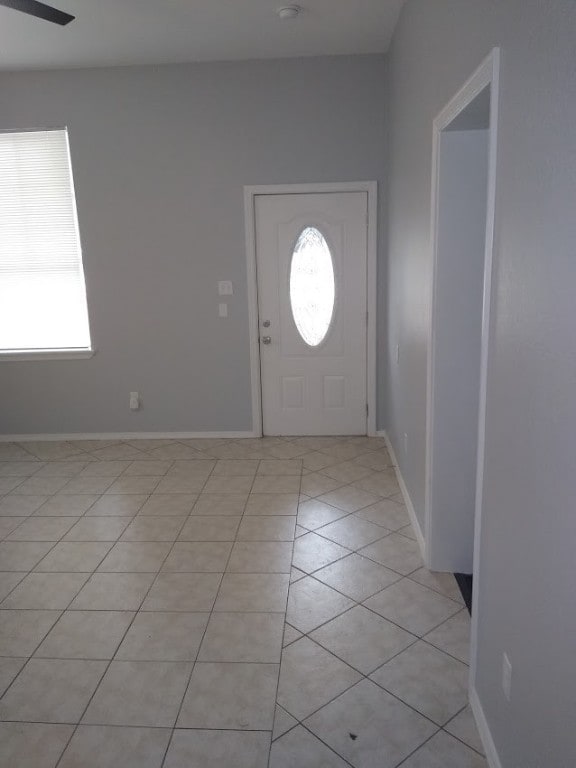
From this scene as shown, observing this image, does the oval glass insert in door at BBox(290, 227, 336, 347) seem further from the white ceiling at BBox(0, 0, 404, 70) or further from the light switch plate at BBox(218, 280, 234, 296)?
the white ceiling at BBox(0, 0, 404, 70)

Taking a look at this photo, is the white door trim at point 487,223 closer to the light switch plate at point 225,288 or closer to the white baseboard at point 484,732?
the white baseboard at point 484,732

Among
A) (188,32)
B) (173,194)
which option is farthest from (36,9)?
(173,194)

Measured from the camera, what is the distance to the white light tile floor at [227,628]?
72.5 inches

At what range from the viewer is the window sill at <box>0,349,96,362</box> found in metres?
4.77

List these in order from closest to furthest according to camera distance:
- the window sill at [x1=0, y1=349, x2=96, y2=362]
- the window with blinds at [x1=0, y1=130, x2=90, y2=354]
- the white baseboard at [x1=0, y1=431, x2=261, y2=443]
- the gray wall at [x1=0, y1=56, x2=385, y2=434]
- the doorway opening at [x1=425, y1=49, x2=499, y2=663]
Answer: the doorway opening at [x1=425, y1=49, x2=499, y2=663]
the gray wall at [x1=0, y1=56, x2=385, y2=434]
the window with blinds at [x1=0, y1=130, x2=90, y2=354]
the window sill at [x1=0, y1=349, x2=96, y2=362]
the white baseboard at [x1=0, y1=431, x2=261, y2=443]

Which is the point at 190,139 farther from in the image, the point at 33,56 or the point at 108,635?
the point at 108,635

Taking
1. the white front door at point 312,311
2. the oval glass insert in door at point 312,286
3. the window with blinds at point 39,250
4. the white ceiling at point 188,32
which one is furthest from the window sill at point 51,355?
the white ceiling at point 188,32

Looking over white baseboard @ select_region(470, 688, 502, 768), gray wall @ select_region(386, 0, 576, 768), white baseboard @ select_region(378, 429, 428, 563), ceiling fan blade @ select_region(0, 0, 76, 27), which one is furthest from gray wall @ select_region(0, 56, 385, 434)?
white baseboard @ select_region(470, 688, 502, 768)

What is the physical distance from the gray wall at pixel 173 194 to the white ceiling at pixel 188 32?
19 cm

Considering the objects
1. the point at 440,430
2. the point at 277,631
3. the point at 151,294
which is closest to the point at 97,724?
the point at 277,631

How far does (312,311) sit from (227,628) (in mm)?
2781

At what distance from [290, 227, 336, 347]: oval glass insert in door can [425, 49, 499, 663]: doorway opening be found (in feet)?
6.91

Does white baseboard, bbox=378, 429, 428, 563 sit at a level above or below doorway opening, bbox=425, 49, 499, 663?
below

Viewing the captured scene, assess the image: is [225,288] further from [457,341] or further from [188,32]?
[457,341]
